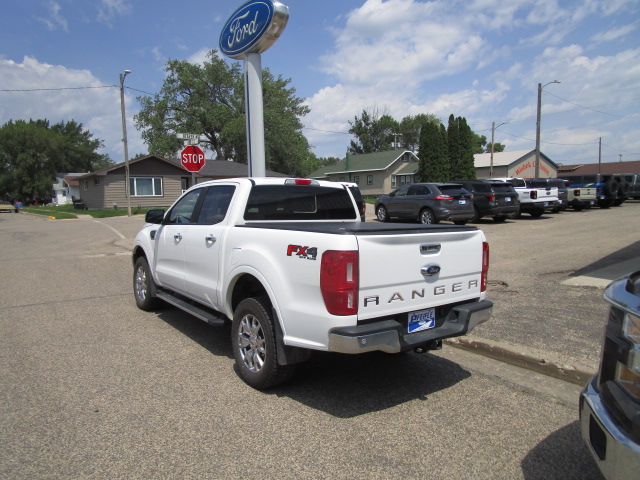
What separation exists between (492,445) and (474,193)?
15.6m

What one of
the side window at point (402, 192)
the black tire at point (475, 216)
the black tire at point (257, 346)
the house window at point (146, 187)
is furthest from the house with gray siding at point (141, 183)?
the black tire at point (257, 346)

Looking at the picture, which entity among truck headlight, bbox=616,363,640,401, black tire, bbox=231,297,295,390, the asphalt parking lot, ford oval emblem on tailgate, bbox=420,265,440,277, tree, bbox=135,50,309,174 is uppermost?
tree, bbox=135,50,309,174

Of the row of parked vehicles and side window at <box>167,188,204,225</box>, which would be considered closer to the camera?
side window at <box>167,188,204,225</box>

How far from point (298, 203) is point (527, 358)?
2.85 metres

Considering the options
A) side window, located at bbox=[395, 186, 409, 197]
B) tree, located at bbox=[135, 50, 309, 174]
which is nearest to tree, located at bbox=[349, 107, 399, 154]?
tree, located at bbox=[135, 50, 309, 174]

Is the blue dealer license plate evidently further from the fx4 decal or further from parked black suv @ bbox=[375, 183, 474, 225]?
parked black suv @ bbox=[375, 183, 474, 225]

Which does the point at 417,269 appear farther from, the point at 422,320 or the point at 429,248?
the point at 422,320

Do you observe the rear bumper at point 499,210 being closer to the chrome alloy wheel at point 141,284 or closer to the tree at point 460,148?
the chrome alloy wheel at point 141,284

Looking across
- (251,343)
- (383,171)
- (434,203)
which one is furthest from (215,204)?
(383,171)

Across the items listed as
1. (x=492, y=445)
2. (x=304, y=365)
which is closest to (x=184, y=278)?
(x=304, y=365)

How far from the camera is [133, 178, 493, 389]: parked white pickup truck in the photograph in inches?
129

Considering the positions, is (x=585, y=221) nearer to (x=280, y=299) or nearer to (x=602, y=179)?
(x=602, y=179)

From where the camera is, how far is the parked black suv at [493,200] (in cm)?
1712

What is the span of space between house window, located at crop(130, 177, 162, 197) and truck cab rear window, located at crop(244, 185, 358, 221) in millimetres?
33289
